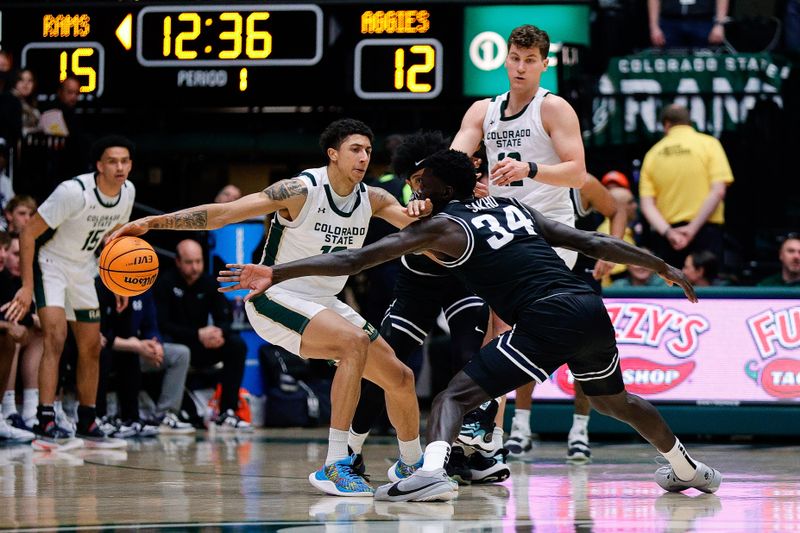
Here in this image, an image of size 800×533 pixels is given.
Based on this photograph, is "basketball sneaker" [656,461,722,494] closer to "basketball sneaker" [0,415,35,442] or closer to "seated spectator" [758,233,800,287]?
"seated spectator" [758,233,800,287]

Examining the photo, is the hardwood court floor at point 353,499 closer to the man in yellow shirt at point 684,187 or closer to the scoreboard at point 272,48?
the man in yellow shirt at point 684,187

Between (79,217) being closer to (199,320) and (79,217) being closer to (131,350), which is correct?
(131,350)

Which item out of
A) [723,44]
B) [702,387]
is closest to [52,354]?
[702,387]

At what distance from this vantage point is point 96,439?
10.0 m

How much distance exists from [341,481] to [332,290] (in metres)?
1.10

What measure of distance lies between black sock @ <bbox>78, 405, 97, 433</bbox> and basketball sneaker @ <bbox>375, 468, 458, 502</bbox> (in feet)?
14.8

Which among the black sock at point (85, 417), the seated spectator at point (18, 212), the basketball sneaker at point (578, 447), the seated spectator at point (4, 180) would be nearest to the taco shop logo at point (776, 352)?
the basketball sneaker at point (578, 447)

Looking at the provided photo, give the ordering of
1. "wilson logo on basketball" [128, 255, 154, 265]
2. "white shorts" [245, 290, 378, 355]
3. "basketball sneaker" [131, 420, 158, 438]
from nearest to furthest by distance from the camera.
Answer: "white shorts" [245, 290, 378, 355], "wilson logo on basketball" [128, 255, 154, 265], "basketball sneaker" [131, 420, 158, 438]

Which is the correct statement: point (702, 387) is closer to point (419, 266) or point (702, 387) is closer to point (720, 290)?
point (720, 290)

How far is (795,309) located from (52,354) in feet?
18.2

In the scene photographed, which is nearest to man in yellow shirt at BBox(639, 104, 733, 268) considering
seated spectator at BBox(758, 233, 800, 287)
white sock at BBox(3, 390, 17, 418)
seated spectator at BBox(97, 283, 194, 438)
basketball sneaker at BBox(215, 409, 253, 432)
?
seated spectator at BBox(758, 233, 800, 287)

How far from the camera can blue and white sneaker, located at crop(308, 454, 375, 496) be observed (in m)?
6.55

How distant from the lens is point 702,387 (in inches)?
408

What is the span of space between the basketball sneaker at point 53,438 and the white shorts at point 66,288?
2.72 ft
